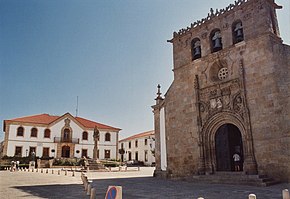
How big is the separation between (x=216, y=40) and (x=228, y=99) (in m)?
3.71

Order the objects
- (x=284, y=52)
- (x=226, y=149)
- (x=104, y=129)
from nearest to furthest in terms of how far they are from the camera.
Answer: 1. (x=284, y=52)
2. (x=226, y=149)
3. (x=104, y=129)

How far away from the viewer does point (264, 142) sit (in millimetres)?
11383

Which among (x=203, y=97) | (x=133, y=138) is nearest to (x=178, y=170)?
(x=203, y=97)

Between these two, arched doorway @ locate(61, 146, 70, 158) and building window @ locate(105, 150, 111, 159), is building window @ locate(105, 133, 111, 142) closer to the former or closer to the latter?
building window @ locate(105, 150, 111, 159)

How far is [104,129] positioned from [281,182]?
35.4 m

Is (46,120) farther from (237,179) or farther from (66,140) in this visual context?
(237,179)

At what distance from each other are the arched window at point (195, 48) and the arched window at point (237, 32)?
239 centimetres

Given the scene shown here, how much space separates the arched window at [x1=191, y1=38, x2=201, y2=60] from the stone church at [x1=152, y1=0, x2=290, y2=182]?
5 centimetres

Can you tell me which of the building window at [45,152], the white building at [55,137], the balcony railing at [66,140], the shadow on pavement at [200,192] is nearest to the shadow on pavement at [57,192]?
the shadow on pavement at [200,192]

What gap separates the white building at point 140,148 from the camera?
48188 mm

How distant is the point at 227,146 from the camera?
14148 millimetres

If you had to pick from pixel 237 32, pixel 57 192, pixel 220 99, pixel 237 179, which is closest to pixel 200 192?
pixel 237 179

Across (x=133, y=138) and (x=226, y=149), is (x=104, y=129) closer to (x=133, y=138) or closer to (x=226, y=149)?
(x=133, y=138)

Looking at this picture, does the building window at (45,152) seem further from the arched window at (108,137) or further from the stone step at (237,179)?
the stone step at (237,179)
